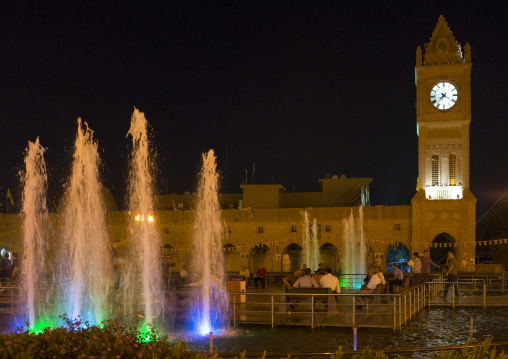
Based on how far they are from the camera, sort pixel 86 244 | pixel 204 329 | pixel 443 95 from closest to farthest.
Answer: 1. pixel 204 329
2. pixel 86 244
3. pixel 443 95

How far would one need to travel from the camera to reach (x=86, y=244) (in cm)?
1655

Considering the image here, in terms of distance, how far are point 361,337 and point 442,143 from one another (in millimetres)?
29945

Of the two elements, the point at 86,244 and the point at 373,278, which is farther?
the point at 86,244

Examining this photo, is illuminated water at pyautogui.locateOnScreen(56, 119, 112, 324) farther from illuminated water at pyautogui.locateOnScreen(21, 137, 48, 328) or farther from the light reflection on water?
the light reflection on water

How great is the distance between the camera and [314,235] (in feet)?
134


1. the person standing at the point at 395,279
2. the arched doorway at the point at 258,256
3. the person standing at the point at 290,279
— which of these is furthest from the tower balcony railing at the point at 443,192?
the person standing at the point at 290,279

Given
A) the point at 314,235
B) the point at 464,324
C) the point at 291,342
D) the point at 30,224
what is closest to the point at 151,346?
the point at 291,342

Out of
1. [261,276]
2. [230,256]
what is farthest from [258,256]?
[261,276]

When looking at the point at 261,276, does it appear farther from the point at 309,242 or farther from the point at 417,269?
the point at 309,242

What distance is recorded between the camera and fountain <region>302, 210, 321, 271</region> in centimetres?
4078

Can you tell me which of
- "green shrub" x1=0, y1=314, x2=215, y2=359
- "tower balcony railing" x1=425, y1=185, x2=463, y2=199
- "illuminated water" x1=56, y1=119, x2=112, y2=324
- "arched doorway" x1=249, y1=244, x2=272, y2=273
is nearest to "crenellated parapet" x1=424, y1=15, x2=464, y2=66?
"tower balcony railing" x1=425, y1=185, x2=463, y2=199

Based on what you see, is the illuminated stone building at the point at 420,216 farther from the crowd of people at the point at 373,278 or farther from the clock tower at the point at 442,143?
the crowd of people at the point at 373,278

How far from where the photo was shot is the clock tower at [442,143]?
3891cm

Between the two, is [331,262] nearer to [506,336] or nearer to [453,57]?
[453,57]
